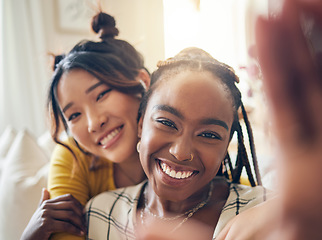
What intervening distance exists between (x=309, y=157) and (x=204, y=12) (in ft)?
0.88

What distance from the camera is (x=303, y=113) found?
0.27 meters

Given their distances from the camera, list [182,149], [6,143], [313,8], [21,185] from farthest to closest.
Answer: [6,143]
[21,185]
[182,149]
[313,8]

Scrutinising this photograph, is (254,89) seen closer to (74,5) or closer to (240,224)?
(240,224)

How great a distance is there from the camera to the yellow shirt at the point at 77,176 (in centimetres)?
73

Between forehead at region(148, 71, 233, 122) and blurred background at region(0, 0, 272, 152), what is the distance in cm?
4

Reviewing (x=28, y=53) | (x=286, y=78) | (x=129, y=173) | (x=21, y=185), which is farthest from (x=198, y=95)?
(x=28, y=53)

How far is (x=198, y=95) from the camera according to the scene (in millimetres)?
438

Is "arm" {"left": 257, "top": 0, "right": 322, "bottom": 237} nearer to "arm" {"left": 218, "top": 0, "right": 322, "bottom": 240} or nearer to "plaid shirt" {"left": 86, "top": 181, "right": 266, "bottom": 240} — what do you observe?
"arm" {"left": 218, "top": 0, "right": 322, "bottom": 240}

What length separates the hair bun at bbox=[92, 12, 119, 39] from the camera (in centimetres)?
67

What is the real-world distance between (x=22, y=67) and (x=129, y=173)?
1107mm

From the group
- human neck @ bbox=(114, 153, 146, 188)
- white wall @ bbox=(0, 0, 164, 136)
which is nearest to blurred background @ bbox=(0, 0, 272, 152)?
white wall @ bbox=(0, 0, 164, 136)

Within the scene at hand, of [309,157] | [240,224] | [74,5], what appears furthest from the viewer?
[74,5]

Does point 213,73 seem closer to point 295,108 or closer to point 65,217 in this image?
point 295,108

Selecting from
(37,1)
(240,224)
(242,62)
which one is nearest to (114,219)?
(240,224)
